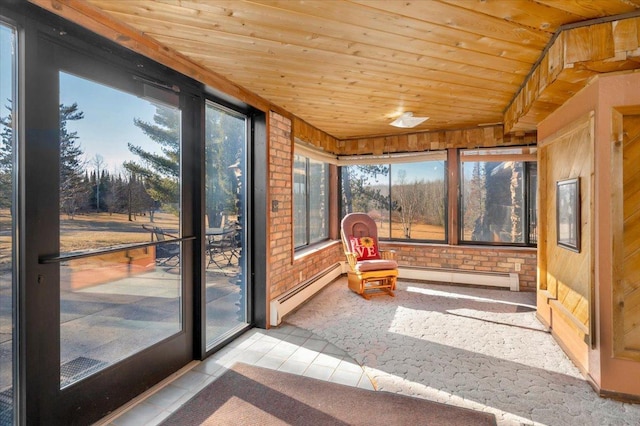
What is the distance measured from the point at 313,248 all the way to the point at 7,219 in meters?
3.77

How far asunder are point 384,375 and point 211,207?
2.00 meters

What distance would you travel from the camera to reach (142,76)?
2246 mm

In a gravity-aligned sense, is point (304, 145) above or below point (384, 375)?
above

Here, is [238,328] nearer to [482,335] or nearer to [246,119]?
[246,119]

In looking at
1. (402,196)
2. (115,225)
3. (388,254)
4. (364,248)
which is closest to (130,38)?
(115,225)

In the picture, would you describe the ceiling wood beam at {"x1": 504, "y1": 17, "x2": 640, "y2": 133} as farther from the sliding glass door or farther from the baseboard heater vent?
the baseboard heater vent

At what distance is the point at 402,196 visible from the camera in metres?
5.73

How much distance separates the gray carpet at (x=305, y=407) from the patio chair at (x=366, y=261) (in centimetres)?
223

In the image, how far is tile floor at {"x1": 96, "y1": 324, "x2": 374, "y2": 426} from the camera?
6.79 ft

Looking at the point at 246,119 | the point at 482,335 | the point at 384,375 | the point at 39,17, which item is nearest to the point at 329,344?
the point at 384,375

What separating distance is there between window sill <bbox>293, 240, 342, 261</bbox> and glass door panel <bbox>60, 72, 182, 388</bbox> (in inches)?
76.9

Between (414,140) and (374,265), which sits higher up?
(414,140)

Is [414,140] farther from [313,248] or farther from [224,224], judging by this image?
[224,224]

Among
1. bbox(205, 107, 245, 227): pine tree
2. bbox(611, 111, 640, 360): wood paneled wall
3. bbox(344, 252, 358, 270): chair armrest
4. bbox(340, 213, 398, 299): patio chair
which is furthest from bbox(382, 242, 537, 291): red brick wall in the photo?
bbox(205, 107, 245, 227): pine tree
